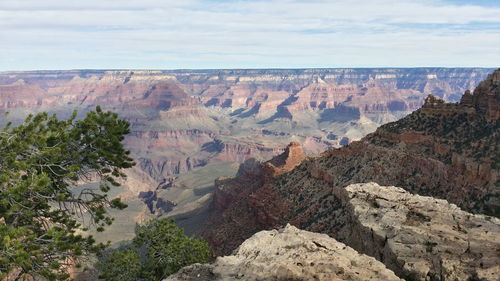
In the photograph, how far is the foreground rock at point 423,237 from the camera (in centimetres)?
2502

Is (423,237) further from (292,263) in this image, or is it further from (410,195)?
(410,195)

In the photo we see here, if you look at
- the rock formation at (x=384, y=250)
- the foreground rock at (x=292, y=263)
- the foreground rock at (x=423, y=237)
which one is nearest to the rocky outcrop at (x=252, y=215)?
the foreground rock at (x=423, y=237)

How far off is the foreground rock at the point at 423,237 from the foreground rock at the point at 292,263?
10.2ft

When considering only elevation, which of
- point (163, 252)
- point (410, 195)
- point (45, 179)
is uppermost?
point (45, 179)

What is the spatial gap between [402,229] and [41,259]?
959 inches

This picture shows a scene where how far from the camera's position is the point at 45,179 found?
24.1 m

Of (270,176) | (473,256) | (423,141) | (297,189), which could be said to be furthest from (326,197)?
(473,256)

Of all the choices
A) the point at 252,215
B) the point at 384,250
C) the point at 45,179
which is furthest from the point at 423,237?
the point at 252,215

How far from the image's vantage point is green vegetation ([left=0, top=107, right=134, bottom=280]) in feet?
78.2

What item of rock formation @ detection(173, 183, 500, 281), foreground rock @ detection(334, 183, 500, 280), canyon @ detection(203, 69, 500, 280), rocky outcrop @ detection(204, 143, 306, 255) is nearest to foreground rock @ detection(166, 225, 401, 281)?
rock formation @ detection(173, 183, 500, 281)

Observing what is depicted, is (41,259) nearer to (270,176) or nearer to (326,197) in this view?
(326,197)

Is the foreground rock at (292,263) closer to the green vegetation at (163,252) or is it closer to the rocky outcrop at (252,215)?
the green vegetation at (163,252)

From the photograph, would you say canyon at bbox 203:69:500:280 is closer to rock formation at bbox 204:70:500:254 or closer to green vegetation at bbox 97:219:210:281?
rock formation at bbox 204:70:500:254

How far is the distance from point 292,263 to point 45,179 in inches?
614
